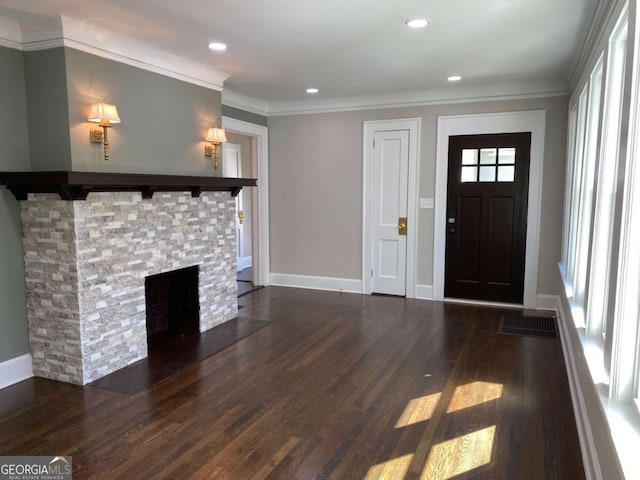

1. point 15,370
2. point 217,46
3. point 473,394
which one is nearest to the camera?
point 473,394

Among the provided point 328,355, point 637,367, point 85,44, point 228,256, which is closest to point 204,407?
point 328,355

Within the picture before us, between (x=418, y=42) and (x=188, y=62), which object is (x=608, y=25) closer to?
(x=418, y=42)

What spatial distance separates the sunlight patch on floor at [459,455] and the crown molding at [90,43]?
3.55 metres

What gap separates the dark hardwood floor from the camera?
7.86 ft

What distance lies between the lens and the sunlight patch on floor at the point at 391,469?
2289 mm

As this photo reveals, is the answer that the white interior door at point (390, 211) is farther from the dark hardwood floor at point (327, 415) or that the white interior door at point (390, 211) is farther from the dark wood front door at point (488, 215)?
the dark hardwood floor at point (327, 415)

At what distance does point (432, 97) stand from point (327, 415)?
4061 millimetres

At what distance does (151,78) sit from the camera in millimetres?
3924

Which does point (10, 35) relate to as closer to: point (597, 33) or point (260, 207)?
point (260, 207)

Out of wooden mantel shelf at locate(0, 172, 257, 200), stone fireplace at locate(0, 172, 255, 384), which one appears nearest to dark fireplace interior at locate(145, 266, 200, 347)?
stone fireplace at locate(0, 172, 255, 384)

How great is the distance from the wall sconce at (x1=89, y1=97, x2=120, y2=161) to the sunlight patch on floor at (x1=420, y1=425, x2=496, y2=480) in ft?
10.0

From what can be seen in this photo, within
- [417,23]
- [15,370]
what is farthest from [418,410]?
[15,370]

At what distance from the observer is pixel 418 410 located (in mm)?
2969

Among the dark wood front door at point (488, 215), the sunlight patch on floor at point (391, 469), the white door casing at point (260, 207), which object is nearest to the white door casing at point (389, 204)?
the dark wood front door at point (488, 215)
